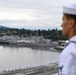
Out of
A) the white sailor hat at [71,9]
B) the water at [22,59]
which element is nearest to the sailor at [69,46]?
the white sailor hat at [71,9]

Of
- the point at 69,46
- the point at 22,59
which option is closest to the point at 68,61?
the point at 69,46

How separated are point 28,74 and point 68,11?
16847 millimetres

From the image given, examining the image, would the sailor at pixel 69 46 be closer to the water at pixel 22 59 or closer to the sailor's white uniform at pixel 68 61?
the sailor's white uniform at pixel 68 61

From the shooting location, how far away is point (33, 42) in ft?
213

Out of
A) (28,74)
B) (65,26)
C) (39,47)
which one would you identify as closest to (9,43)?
(39,47)

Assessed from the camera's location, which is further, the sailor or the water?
the water

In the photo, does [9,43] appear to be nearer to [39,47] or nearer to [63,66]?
[39,47]

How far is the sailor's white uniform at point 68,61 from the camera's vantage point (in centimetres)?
78

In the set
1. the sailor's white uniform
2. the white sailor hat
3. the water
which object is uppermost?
the white sailor hat

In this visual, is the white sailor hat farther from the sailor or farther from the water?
the water

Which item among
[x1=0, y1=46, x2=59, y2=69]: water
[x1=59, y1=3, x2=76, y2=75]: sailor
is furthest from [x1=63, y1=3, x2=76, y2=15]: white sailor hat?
[x1=0, y1=46, x2=59, y2=69]: water

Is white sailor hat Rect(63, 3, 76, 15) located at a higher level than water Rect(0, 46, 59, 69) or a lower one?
higher

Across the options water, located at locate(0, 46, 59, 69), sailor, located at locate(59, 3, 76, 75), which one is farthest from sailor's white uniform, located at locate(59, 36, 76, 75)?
water, located at locate(0, 46, 59, 69)

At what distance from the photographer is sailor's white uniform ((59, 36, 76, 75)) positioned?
784 millimetres
